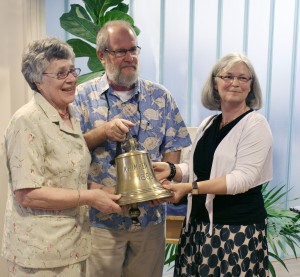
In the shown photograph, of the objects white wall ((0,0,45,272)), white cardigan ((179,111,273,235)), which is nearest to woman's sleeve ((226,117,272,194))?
white cardigan ((179,111,273,235))

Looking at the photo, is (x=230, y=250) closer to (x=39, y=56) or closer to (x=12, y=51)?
(x=39, y=56)

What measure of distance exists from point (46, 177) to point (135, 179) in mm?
284

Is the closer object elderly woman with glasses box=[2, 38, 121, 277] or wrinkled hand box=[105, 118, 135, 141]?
elderly woman with glasses box=[2, 38, 121, 277]

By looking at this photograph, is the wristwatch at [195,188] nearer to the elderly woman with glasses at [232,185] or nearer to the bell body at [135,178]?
the elderly woman with glasses at [232,185]

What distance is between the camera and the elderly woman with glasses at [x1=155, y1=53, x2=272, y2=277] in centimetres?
169

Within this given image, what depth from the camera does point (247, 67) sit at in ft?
5.73

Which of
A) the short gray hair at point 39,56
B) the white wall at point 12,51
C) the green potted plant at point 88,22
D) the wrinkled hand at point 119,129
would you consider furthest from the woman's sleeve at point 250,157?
the white wall at point 12,51

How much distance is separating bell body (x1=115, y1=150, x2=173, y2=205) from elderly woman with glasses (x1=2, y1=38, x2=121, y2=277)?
0.05 m

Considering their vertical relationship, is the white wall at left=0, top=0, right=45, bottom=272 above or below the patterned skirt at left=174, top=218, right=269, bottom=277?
above

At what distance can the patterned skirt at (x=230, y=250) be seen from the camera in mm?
1710

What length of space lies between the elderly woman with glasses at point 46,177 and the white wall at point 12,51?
1044mm

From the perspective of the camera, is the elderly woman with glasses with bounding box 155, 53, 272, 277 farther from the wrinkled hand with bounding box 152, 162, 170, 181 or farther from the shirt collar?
the shirt collar

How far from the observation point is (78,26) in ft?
7.93

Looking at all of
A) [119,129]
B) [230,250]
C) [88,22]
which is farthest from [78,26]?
[230,250]
